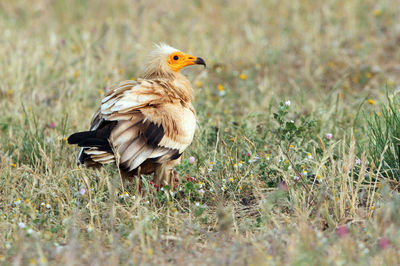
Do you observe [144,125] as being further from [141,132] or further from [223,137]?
[223,137]

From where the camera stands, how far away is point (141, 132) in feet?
13.2

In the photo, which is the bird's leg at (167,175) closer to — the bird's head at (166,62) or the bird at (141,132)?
the bird at (141,132)

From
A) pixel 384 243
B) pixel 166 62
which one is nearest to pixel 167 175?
pixel 166 62

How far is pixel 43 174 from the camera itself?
4305 millimetres

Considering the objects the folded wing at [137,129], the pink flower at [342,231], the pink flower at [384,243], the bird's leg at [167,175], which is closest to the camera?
the pink flower at [384,243]

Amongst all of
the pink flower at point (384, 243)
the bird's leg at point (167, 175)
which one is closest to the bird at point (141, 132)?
the bird's leg at point (167, 175)

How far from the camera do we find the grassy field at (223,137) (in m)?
3.20

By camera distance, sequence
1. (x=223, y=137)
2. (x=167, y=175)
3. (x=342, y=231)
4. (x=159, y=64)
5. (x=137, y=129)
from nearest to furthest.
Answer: (x=342, y=231) < (x=137, y=129) < (x=167, y=175) < (x=159, y=64) < (x=223, y=137)

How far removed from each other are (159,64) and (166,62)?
2.8 inches

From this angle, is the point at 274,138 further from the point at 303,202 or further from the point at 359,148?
the point at 303,202

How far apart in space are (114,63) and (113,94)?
295 cm

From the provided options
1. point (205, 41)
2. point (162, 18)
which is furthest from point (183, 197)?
point (162, 18)

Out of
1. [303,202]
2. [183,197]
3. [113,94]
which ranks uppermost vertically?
[113,94]

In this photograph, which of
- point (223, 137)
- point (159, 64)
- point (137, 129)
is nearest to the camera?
point (137, 129)
